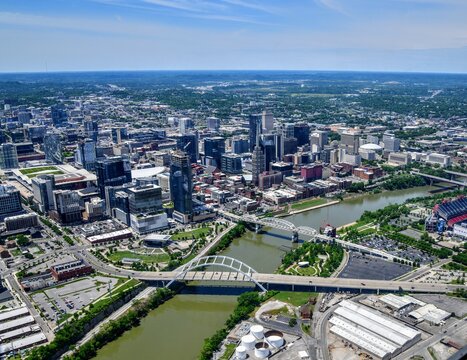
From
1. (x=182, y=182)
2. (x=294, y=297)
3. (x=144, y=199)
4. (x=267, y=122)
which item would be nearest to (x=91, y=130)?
(x=267, y=122)

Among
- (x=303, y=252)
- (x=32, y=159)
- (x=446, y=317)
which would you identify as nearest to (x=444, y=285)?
(x=446, y=317)

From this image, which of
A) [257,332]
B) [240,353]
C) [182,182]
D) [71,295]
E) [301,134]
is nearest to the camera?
[240,353]

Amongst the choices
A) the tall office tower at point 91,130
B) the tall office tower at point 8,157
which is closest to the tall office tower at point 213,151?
the tall office tower at point 91,130

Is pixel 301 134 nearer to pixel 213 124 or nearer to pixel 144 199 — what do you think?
pixel 213 124

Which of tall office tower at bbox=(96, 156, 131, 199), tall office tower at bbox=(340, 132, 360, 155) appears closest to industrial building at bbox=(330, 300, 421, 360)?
tall office tower at bbox=(96, 156, 131, 199)

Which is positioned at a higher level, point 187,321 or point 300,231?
point 300,231

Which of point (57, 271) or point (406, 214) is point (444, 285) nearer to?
point (406, 214)
